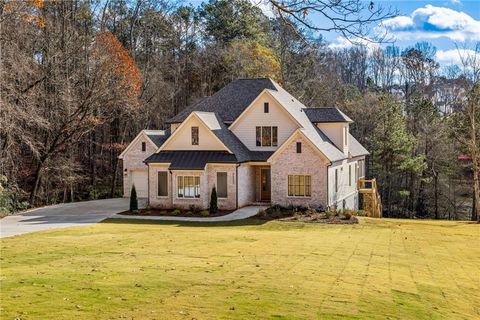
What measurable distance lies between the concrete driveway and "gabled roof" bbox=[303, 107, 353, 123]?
1244 cm

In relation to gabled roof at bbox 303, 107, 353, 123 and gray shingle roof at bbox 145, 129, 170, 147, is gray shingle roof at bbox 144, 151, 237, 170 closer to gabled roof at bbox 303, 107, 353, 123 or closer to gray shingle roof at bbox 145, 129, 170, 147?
gray shingle roof at bbox 145, 129, 170, 147

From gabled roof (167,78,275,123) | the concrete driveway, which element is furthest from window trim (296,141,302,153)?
the concrete driveway

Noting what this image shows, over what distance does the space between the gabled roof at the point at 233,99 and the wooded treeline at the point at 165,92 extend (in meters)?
3.88

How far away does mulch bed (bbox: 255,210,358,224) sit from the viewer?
2421cm

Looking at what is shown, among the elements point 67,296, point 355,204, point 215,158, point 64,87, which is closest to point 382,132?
point 355,204

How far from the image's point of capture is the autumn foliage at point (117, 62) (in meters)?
37.0

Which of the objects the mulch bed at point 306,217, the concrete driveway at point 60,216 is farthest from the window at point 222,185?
the concrete driveway at point 60,216

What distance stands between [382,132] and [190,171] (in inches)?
844

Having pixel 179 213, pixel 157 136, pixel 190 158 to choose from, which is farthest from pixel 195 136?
pixel 157 136

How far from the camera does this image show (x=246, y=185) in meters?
28.8

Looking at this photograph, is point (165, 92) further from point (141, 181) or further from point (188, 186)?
point (188, 186)

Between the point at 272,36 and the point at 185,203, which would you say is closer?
the point at 185,203

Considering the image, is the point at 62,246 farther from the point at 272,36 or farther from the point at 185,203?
the point at 272,36

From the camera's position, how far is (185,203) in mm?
28062
